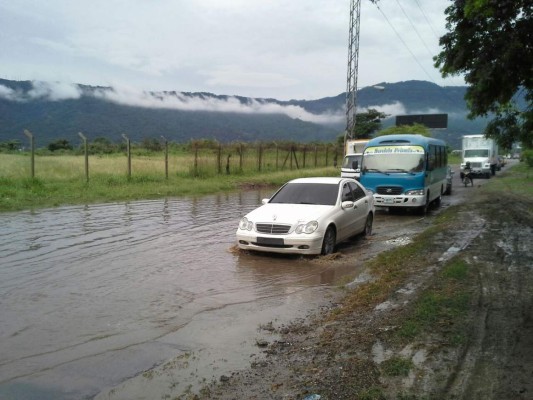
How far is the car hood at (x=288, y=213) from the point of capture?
31.5ft

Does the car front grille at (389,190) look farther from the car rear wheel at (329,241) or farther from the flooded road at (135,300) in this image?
the car rear wheel at (329,241)

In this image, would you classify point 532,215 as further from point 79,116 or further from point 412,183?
point 79,116

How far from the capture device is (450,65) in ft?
32.6

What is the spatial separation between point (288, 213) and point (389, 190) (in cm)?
785

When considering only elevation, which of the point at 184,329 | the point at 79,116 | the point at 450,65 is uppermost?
the point at 79,116

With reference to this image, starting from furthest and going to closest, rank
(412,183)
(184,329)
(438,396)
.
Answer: (412,183) → (184,329) → (438,396)

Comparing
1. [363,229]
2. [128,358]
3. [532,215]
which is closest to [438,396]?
[128,358]

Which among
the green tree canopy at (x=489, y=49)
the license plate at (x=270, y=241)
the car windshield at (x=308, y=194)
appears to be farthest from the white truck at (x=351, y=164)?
the license plate at (x=270, y=241)

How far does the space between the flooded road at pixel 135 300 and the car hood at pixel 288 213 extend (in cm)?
76

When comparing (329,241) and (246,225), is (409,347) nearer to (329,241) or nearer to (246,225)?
(329,241)

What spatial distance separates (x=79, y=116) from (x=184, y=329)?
142113 mm

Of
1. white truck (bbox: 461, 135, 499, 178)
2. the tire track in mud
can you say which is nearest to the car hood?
the tire track in mud

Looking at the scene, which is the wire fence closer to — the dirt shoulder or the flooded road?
the flooded road

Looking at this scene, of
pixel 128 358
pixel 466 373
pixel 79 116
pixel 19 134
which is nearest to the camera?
pixel 466 373
